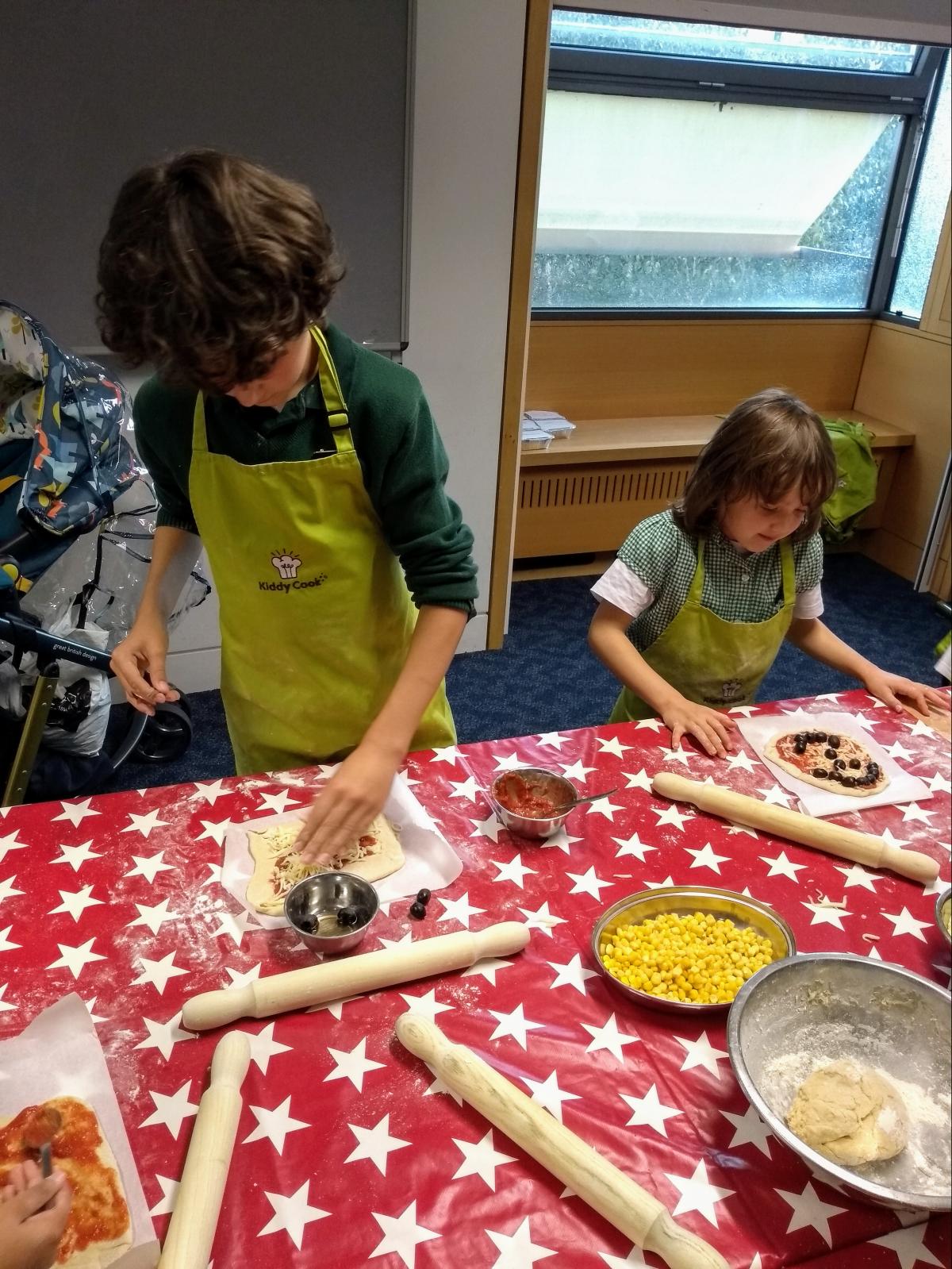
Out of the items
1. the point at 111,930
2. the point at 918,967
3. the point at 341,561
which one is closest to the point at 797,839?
the point at 918,967

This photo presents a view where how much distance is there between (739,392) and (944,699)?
3012 mm

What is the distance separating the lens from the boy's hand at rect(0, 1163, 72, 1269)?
2.21 ft

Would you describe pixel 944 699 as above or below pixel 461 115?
below

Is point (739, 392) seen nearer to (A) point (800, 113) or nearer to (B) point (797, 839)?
(A) point (800, 113)

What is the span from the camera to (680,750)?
4.61 feet

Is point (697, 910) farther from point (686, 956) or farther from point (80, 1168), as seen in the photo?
point (80, 1168)

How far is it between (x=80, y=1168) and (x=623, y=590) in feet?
3.75

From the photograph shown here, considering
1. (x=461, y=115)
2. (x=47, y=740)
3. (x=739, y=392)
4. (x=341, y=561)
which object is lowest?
(x=47, y=740)

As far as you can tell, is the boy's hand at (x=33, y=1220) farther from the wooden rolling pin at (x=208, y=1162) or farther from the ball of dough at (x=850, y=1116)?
the ball of dough at (x=850, y=1116)

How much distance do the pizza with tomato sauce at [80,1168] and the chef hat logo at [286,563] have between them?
665 millimetres

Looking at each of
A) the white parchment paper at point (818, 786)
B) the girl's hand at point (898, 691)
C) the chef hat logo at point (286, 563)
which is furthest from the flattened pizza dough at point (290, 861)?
the girl's hand at point (898, 691)

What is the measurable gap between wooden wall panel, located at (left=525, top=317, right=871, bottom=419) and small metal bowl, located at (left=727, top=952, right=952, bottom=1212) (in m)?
3.29

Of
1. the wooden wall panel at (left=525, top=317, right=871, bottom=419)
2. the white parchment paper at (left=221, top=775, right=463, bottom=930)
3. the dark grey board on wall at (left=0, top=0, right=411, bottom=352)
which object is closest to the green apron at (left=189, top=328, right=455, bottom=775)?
the white parchment paper at (left=221, top=775, right=463, bottom=930)

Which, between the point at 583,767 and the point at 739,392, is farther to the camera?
the point at 739,392
